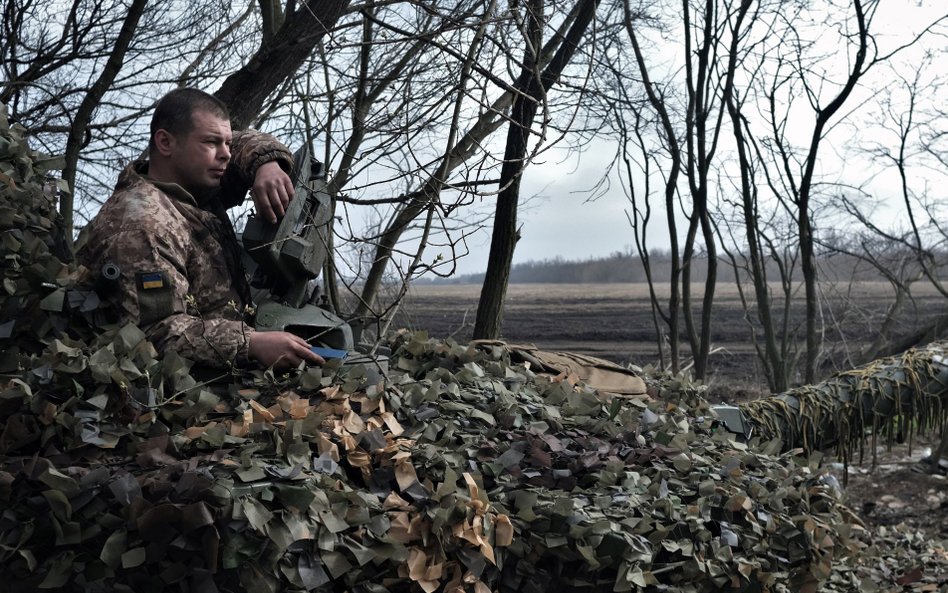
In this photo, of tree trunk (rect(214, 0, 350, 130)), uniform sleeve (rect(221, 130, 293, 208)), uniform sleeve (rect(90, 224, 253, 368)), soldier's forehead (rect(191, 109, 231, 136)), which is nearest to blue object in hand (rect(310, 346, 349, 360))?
uniform sleeve (rect(90, 224, 253, 368))

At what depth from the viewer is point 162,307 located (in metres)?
3.16

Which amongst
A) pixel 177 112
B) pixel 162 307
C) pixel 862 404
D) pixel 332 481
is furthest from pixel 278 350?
pixel 862 404

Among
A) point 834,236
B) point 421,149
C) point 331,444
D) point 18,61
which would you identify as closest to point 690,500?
point 331,444

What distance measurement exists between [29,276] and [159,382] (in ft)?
2.22

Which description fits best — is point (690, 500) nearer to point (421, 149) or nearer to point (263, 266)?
point (263, 266)

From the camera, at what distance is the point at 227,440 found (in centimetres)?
274

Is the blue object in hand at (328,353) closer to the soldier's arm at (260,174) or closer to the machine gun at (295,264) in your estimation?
the machine gun at (295,264)

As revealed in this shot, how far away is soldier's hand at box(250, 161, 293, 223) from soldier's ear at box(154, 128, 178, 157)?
0.34 metres

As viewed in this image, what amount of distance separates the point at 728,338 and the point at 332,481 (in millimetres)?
18660

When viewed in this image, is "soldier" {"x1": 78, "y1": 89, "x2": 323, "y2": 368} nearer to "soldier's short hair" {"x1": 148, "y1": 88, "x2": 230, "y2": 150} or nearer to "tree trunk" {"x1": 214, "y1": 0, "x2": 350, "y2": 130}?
"soldier's short hair" {"x1": 148, "y1": 88, "x2": 230, "y2": 150}

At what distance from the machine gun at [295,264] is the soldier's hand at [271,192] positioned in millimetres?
39

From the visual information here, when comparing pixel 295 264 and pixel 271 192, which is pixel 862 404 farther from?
pixel 271 192

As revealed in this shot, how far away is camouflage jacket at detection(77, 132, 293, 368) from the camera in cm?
312

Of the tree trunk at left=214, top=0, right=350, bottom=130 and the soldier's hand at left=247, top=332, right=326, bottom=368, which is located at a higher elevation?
the tree trunk at left=214, top=0, right=350, bottom=130
